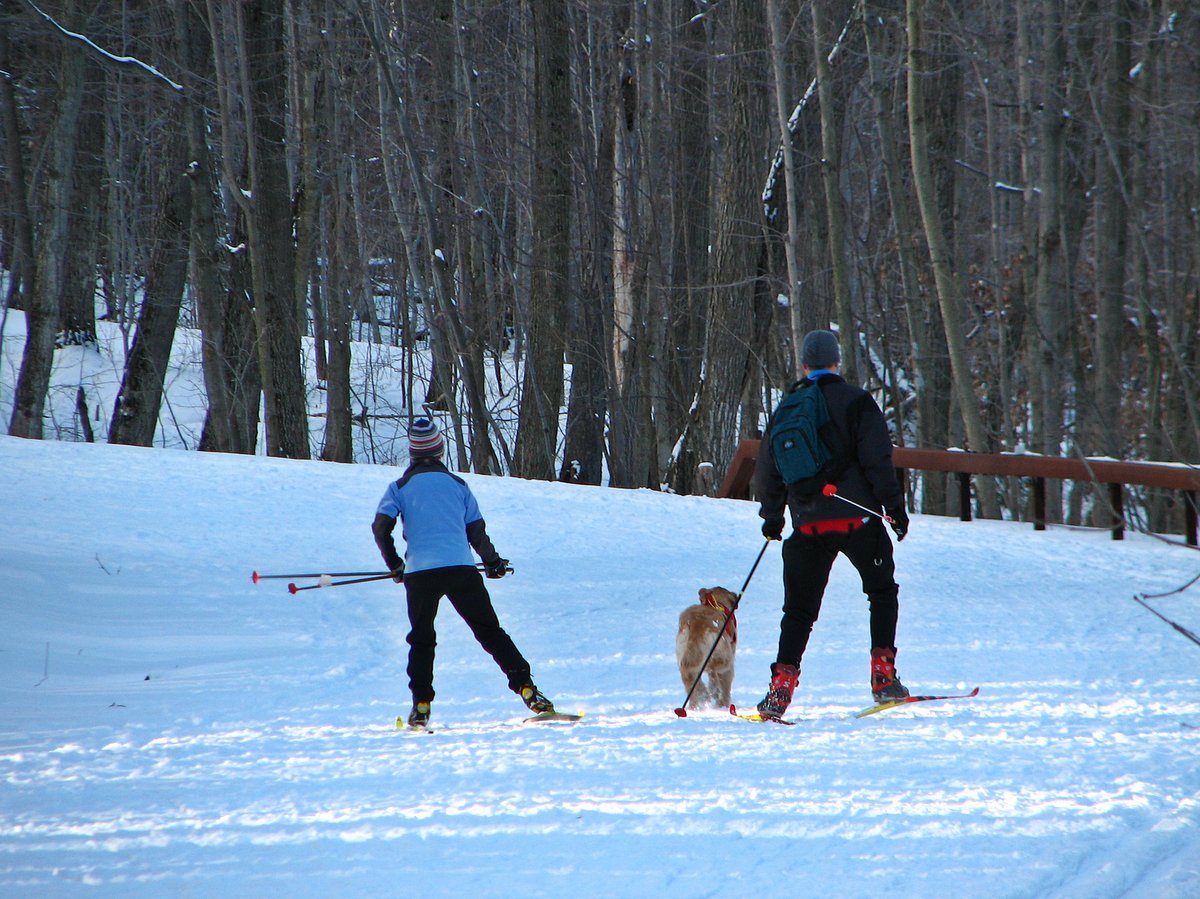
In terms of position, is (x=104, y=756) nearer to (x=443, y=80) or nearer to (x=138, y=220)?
(x=443, y=80)

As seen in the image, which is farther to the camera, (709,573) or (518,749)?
(709,573)

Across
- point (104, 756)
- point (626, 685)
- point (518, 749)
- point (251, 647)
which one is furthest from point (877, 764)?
point (251, 647)

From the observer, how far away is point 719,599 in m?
5.80

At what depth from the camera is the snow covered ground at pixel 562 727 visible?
3.54 meters

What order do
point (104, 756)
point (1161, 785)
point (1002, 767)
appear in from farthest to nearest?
point (104, 756) < point (1002, 767) < point (1161, 785)

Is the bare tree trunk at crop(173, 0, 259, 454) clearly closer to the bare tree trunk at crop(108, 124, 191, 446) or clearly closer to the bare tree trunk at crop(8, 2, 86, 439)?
the bare tree trunk at crop(108, 124, 191, 446)

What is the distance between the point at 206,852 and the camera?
3672 millimetres

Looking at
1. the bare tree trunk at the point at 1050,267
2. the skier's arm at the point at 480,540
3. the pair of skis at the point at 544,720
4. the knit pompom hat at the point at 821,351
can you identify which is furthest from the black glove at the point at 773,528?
the bare tree trunk at the point at 1050,267

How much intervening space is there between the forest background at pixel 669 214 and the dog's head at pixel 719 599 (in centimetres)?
771

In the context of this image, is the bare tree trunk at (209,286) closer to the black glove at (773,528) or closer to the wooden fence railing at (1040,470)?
the wooden fence railing at (1040,470)

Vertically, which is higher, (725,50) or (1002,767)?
(725,50)

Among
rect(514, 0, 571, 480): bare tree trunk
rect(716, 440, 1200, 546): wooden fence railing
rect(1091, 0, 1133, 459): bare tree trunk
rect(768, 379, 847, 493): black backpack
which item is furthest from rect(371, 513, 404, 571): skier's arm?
rect(1091, 0, 1133, 459): bare tree trunk

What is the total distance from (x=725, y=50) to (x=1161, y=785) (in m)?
15.3

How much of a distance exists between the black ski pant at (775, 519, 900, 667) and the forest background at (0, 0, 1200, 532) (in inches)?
301
